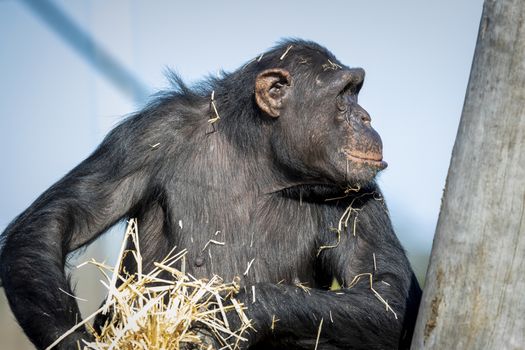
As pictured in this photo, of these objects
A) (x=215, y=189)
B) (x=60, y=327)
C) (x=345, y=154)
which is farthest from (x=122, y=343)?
(x=345, y=154)

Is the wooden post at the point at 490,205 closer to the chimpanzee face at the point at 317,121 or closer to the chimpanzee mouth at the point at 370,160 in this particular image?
the chimpanzee mouth at the point at 370,160

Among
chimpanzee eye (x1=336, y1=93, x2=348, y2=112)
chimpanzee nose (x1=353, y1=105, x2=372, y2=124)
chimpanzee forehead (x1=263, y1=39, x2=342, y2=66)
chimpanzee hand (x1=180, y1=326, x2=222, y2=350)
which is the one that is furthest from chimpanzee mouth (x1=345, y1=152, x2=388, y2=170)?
chimpanzee hand (x1=180, y1=326, x2=222, y2=350)

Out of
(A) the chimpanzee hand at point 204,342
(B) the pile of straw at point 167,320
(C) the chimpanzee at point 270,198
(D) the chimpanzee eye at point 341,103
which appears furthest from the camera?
(D) the chimpanzee eye at point 341,103

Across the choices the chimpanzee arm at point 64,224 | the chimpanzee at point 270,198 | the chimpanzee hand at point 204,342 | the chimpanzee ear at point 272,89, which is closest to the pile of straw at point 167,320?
the chimpanzee hand at point 204,342

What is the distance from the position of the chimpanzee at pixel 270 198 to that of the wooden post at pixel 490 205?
1881mm

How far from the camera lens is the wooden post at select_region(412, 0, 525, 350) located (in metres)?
4.00

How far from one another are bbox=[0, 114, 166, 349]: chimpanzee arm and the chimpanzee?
A: 0.01 m

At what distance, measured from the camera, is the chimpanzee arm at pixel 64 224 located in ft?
17.5

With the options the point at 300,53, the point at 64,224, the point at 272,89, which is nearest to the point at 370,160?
the point at 272,89

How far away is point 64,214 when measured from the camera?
237 inches

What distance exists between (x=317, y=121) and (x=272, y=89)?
0.47 m

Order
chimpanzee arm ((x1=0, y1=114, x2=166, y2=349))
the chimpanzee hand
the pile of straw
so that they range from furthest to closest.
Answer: chimpanzee arm ((x1=0, y1=114, x2=166, y2=349))
the chimpanzee hand
the pile of straw

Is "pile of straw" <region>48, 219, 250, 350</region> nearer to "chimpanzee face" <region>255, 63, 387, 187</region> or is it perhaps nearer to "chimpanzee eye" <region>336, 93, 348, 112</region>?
"chimpanzee face" <region>255, 63, 387, 187</region>

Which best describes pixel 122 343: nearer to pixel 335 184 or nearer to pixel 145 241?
pixel 145 241
